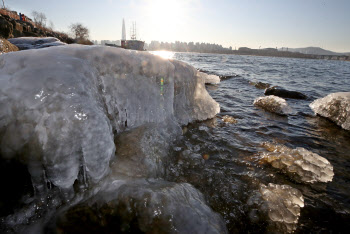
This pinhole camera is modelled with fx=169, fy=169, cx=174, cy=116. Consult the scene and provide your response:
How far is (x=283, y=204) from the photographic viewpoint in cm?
209

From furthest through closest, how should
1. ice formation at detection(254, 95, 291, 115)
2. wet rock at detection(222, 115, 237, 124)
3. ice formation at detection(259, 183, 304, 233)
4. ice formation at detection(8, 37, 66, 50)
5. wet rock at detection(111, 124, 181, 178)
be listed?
ice formation at detection(8, 37, 66, 50) < ice formation at detection(254, 95, 291, 115) < wet rock at detection(222, 115, 237, 124) < wet rock at detection(111, 124, 181, 178) < ice formation at detection(259, 183, 304, 233)

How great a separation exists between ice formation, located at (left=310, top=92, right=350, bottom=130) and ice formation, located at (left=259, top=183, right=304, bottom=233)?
4.12 m

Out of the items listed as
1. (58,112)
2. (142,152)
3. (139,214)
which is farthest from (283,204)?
(58,112)

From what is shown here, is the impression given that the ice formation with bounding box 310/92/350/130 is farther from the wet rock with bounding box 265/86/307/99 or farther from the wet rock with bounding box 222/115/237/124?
the wet rock with bounding box 222/115/237/124

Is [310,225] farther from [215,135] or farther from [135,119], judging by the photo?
[135,119]

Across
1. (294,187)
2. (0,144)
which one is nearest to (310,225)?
(294,187)

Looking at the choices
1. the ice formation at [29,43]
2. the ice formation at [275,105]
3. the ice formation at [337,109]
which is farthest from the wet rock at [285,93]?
the ice formation at [29,43]

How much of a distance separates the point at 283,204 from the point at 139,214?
1749 mm

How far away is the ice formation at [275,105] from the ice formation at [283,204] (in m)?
4.18

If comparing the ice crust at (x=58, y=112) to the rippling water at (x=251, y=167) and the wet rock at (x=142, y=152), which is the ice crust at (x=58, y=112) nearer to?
the wet rock at (x=142, y=152)

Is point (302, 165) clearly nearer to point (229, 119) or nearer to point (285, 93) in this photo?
point (229, 119)

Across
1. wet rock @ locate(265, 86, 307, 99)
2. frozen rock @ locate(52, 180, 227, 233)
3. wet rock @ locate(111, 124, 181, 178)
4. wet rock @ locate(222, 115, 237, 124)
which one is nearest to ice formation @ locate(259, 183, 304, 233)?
frozen rock @ locate(52, 180, 227, 233)

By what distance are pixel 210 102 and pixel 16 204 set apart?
4821 mm

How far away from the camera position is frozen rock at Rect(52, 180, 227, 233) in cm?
164
